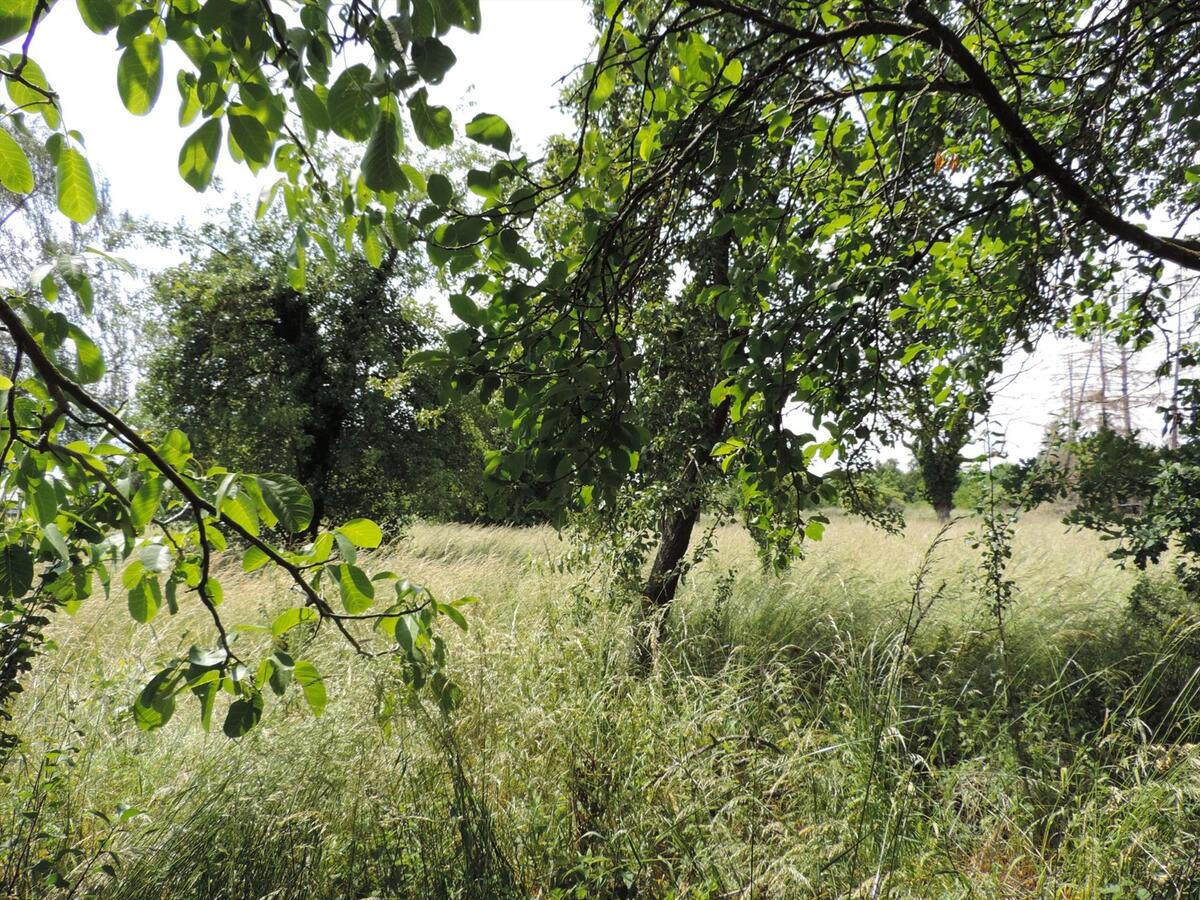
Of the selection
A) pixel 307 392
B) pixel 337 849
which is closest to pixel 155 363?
pixel 307 392

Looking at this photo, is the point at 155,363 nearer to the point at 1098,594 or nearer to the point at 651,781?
the point at 651,781

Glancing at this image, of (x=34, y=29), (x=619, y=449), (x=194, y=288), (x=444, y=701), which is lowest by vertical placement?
(x=444, y=701)

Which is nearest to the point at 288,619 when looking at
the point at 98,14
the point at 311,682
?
the point at 311,682

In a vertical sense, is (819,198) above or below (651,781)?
above

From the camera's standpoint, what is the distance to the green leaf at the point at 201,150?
0.75m

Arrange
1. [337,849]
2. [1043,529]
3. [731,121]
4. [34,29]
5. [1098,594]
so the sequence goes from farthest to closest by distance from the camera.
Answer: [1043,529] → [1098,594] → [337,849] → [731,121] → [34,29]

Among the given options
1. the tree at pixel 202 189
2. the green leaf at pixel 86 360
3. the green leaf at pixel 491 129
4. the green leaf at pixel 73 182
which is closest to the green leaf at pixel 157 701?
the tree at pixel 202 189

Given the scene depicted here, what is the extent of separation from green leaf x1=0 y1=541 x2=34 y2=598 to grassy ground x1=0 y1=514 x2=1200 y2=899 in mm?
1578

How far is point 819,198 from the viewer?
2.36m

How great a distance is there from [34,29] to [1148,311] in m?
3.74

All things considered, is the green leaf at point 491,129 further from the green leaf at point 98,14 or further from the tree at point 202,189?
the green leaf at point 98,14

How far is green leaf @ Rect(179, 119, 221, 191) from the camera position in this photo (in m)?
0.75

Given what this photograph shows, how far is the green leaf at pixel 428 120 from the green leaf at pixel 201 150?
24 centimetres

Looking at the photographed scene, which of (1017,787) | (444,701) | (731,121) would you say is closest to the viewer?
(444,701)
